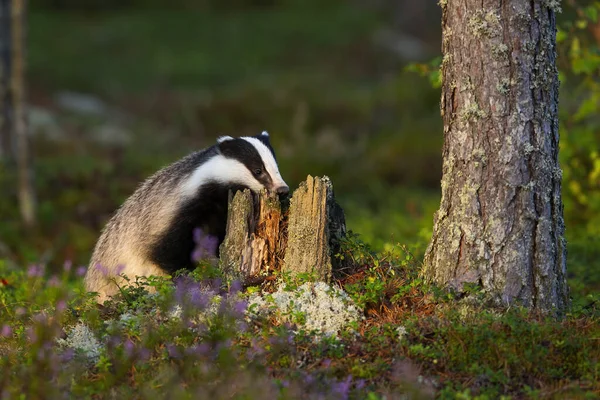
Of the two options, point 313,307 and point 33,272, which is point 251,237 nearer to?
point 313,307

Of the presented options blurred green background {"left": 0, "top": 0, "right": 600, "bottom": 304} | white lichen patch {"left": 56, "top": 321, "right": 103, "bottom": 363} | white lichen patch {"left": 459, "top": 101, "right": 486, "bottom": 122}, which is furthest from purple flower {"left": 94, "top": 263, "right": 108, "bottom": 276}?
white lichen patch {"left": 459, "top": 101, "right": 486, "bottom": 122}

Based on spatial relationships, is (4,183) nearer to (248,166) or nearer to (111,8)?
(248,166)

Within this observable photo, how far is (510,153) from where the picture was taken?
4418 millimetres

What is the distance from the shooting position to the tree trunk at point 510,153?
4.41m

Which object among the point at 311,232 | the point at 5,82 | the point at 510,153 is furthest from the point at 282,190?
the point at 5,82

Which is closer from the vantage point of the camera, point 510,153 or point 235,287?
point 510,153

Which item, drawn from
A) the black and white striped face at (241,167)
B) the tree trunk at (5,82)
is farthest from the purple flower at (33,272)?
the tree trunk at (5,82)

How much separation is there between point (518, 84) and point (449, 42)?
1.46ft

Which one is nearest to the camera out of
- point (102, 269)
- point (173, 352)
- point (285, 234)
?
point (173, 352)

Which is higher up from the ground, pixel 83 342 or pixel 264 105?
pixel 264 105

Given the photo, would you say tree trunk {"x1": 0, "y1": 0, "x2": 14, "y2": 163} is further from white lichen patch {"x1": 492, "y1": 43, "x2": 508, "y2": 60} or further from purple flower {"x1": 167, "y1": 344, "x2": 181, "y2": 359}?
white lichen patch {"x1": 492, "y1": 43, "x2": 508, "y2": 60}

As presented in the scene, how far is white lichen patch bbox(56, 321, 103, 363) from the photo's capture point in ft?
13.7

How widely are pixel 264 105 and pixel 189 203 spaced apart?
1067 centimetres

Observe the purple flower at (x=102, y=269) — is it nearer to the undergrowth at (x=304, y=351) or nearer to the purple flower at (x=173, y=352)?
the undergrowth at (x=304, y=351)
